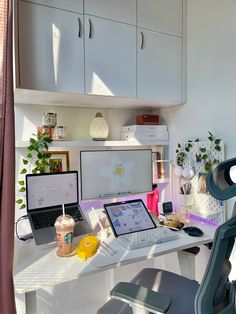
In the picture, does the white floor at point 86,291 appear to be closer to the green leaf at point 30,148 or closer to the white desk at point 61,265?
the white desk at point 61,265

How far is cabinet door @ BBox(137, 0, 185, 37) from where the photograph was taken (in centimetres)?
173

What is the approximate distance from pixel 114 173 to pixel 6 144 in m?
0.79

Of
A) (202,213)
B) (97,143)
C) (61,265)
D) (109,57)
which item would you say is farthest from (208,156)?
(61,265)

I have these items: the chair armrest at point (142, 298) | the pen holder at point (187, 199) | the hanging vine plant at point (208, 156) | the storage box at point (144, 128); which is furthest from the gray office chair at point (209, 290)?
the storage box at point (144, 128)

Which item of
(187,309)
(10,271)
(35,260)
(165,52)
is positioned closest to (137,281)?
(187,309)

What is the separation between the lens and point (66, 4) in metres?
1.45

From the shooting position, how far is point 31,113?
1788 mm

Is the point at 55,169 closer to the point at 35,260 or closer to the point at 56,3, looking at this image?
the point at 35,260

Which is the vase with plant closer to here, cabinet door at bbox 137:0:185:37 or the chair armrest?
the chair armrest

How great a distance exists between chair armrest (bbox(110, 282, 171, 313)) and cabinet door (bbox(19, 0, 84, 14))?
4.85 feet

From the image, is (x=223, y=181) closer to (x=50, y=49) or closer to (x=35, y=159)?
(x=50, y=49)

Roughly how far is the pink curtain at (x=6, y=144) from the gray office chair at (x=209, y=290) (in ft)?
1.66

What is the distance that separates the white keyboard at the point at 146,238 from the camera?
4.38 ft

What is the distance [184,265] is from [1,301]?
3.53 ft
